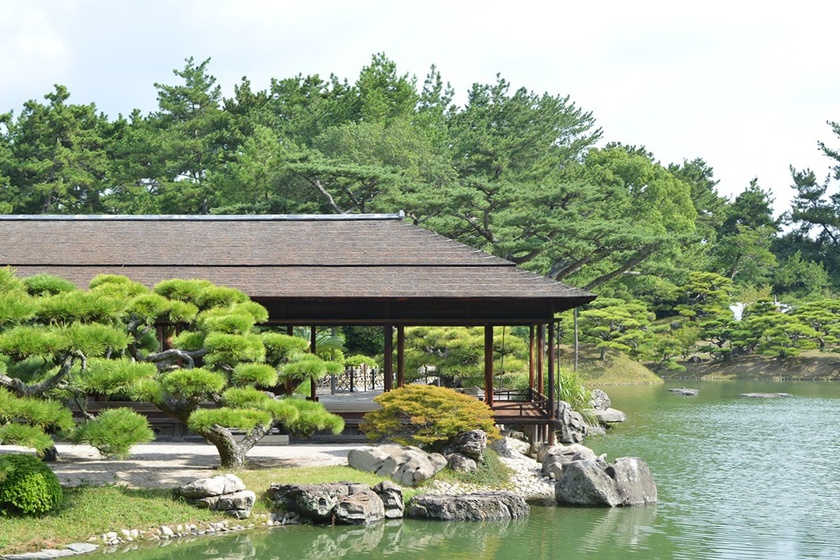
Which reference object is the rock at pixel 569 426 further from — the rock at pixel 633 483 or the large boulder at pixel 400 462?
the large boulder at pixel 400 462

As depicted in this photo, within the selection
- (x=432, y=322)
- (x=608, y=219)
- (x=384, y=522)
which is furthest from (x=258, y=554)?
(x=608, y=219)

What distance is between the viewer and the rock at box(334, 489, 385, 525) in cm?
1272

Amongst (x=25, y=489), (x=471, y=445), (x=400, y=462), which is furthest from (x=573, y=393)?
(x=25, y=489)

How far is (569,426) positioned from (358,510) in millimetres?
8872

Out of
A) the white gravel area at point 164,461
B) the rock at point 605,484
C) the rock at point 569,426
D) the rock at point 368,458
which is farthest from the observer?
the rock at point 569,426

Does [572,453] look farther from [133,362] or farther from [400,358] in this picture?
[133,362]

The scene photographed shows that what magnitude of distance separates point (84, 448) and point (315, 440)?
3863 mm

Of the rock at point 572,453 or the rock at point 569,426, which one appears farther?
the rock at point 569,426

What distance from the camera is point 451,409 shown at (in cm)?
1514

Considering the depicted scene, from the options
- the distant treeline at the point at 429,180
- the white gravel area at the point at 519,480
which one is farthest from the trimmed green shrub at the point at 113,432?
the distant treeline at the point at 429,180

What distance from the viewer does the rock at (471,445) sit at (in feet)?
49.4

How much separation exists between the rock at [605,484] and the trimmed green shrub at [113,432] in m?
6.02

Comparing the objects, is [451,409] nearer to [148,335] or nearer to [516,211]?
[148,335]

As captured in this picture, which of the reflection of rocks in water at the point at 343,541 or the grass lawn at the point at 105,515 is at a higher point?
Result: the grass lawn at the point at 105,515
